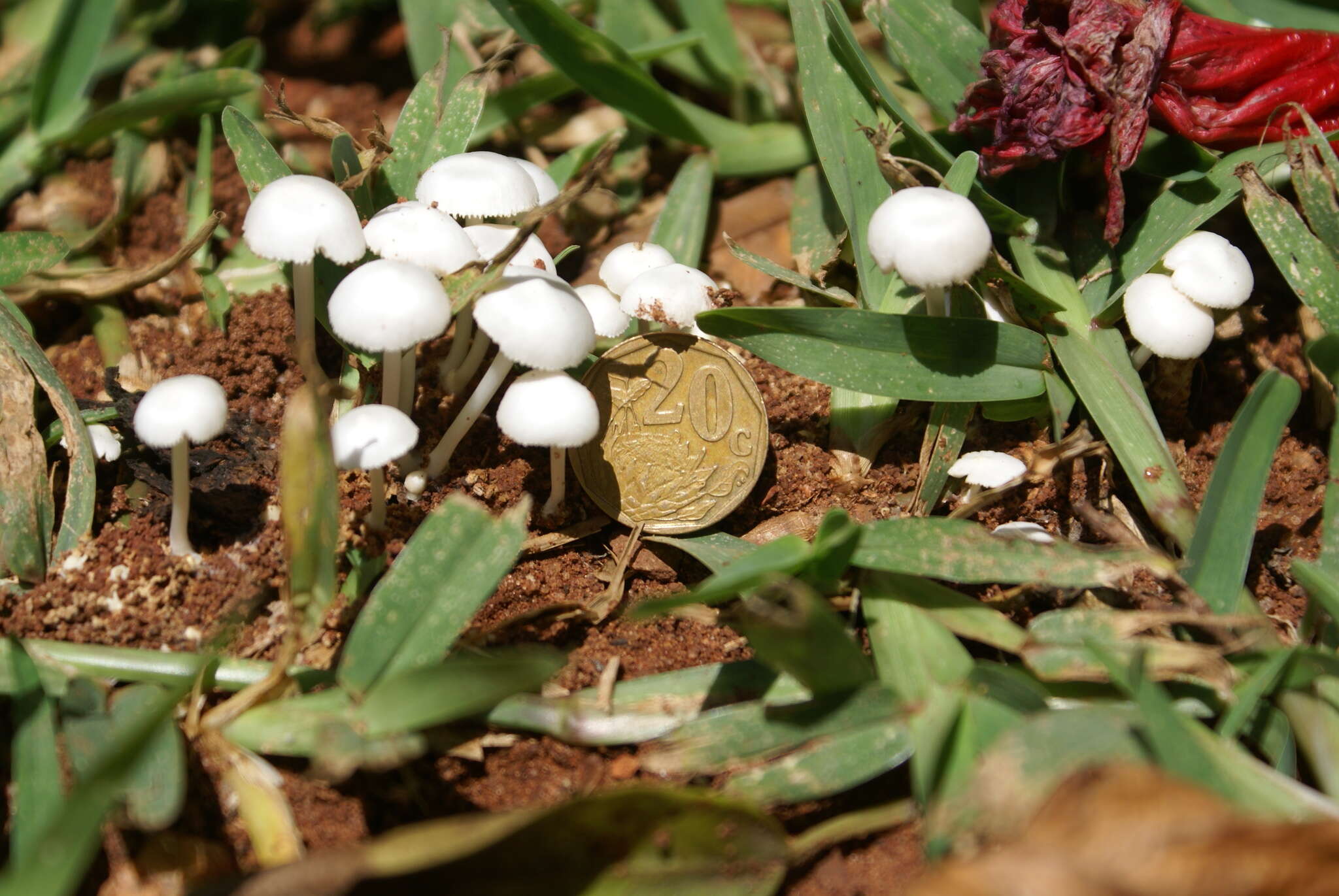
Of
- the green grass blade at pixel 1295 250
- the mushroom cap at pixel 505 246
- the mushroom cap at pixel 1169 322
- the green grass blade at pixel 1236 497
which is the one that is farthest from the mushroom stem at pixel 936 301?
the mushroom cap at pixel 505 246

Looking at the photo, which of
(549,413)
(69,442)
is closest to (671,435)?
(549,413)

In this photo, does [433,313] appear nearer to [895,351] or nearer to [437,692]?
[437,692]

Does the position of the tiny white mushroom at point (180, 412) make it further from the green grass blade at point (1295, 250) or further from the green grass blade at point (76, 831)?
the green grass blade at point (1295, 250)

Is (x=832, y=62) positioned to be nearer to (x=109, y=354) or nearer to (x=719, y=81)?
(x=719, y=81)

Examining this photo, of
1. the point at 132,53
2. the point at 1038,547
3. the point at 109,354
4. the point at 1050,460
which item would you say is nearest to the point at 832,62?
the point at 1050,460

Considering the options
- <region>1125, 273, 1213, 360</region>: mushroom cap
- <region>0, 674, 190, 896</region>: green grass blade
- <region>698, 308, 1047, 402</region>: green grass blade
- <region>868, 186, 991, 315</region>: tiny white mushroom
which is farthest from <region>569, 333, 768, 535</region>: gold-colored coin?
<region>0, 674, 190, 896</region>: green grass blade

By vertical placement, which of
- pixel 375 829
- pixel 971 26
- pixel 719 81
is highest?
pixel 971 26

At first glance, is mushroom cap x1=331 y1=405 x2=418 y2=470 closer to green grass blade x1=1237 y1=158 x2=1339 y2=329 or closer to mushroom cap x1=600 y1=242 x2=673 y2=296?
mushroom cap x1=600 y1=242 x2=673 y2=296
